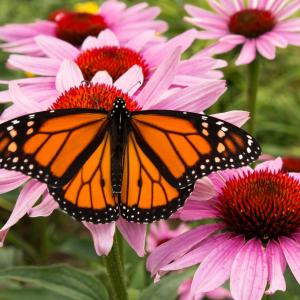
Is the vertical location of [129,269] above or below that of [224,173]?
below

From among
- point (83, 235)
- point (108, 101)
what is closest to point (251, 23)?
point (108, 101)

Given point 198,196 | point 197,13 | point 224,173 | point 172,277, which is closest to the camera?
point 198,196

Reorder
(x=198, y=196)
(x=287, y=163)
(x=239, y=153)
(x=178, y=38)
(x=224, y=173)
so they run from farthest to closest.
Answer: (x=287, y=163), (x=178, y=38), (x=224, y=173), (x=198, y=196), (x=239, y=153)

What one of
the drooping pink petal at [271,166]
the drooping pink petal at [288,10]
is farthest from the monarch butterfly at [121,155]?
the drooping pink petal at [288,10]

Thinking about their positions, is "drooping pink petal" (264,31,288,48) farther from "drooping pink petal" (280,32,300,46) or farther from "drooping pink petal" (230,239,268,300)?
"drooping pink petal" (230,239,268,300)

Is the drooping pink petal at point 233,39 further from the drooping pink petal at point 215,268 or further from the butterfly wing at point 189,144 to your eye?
the drooping pink petal at point 215,268

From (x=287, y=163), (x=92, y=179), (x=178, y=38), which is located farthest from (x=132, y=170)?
(x=287, y=163)

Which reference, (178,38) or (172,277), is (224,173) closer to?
(172,277)
